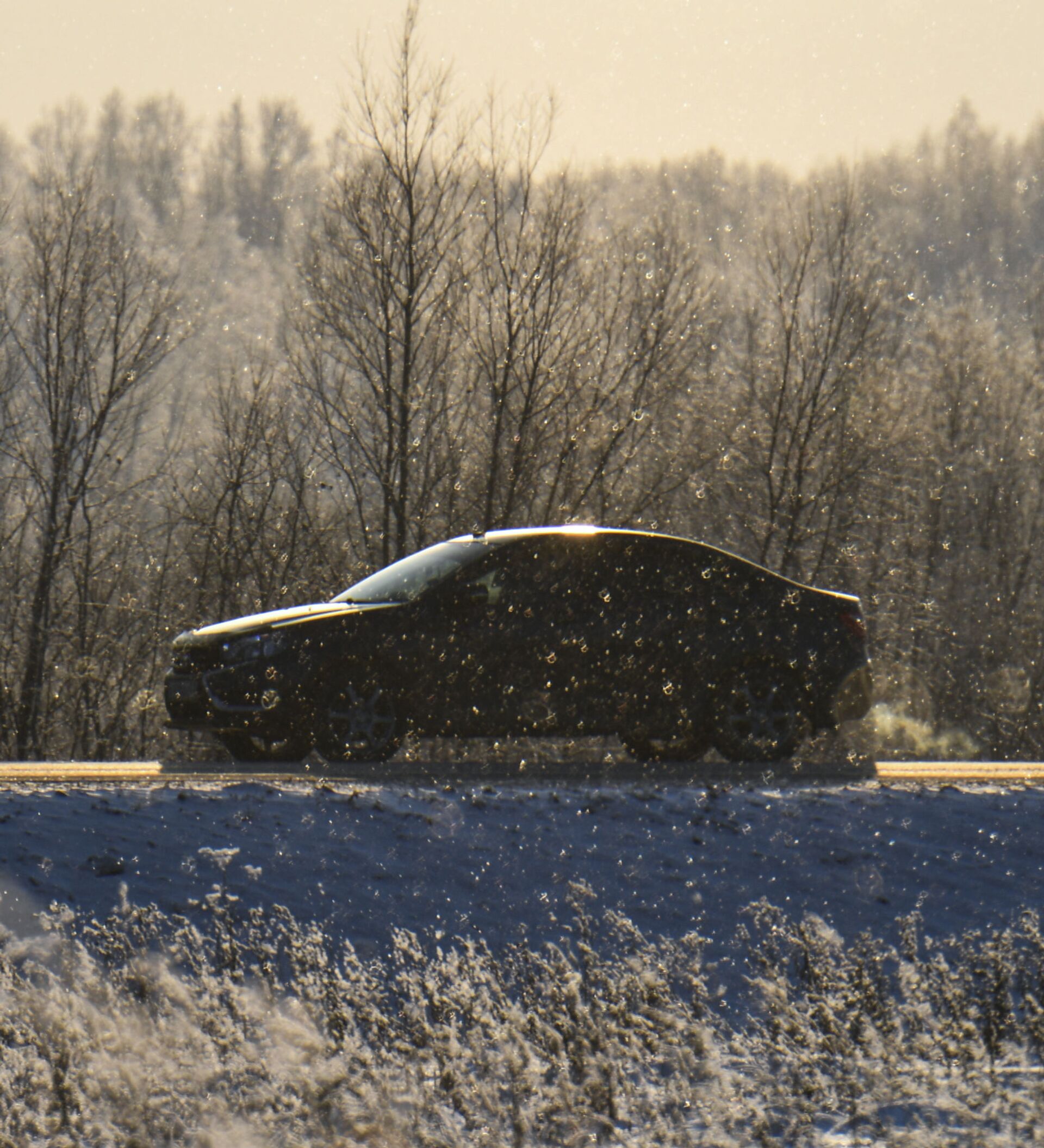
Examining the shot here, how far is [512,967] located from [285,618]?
4703 millimetres

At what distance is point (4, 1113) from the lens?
4.09 metres

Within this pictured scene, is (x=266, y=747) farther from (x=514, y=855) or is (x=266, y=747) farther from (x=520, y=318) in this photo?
(x=520, y=318)

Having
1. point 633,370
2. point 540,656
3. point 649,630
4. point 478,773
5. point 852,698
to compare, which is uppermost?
point 633,370

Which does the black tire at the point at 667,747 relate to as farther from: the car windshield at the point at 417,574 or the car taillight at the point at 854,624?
the car windshield at the point at 417,574

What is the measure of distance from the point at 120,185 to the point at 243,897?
6707 cm

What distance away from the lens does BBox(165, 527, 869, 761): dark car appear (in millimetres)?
9758

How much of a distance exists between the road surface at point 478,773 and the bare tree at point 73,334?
56.9ft

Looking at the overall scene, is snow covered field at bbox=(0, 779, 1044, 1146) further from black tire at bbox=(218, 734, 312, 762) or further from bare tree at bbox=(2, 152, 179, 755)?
bare tree at bbox=(2, 152, 179, 755)

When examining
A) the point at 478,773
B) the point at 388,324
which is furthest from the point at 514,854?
the point at 388,324

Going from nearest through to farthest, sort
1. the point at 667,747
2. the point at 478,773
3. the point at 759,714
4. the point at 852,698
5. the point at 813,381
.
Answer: the point at 478,773
the point at 759,714
the point at 852,698
the point at 667,747
the point at 813,381

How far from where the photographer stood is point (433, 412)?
25641 millimetres

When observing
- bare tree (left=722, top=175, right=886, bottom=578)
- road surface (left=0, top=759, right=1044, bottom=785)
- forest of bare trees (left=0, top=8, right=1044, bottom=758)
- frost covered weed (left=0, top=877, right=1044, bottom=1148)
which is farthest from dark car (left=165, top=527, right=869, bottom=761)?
bare tree (left=722, top=175, right=886, bottom=578)

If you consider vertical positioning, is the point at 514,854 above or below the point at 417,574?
below

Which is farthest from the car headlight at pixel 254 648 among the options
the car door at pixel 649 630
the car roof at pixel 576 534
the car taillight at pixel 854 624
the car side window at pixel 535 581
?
the car taillight at pixel 854 624
